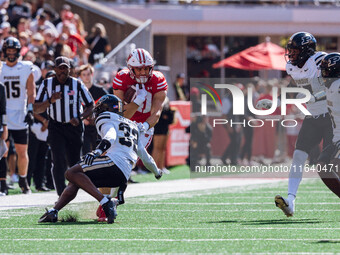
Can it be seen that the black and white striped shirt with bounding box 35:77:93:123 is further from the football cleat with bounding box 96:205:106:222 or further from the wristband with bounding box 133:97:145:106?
the football cleat with bounding box 96:205:106:222

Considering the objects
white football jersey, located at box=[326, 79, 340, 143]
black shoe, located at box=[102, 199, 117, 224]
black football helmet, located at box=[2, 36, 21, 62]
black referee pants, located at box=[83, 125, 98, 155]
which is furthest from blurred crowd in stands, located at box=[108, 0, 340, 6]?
black shoe, located at box=[102, 199, 117, 224]

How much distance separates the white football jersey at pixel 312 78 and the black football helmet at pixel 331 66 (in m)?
0.24

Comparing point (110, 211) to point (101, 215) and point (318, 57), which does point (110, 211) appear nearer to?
point (101, 215)

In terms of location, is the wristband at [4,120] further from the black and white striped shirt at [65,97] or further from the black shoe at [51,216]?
the black shoe at [51,216]

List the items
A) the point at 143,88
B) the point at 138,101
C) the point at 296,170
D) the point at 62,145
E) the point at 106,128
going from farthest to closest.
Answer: the point at 62,145 → the point at 143,88 → the point at 138,101 → the point at 296,170 → the point at 106,128

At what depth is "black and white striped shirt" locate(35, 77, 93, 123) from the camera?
11.6 meters

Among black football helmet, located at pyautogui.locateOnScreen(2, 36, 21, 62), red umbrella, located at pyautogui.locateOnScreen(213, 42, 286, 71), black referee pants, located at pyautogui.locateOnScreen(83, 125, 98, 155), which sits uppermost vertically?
black football helmet, located at pyautogui.locateOnScreen(2, 36, 21, 62)

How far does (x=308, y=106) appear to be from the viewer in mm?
9891

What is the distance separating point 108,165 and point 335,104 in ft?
7.89

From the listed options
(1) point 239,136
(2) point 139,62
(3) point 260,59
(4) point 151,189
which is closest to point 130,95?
(2) point 139,62

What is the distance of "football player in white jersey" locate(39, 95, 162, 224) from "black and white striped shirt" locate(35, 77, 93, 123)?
248 centimetres

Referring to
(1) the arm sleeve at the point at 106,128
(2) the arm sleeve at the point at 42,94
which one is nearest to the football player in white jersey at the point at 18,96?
(2) the arm sleeve at the point at 42,94

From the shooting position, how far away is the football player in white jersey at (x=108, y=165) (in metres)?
8.99

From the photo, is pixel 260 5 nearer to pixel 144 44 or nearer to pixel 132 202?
pixel 144 44
